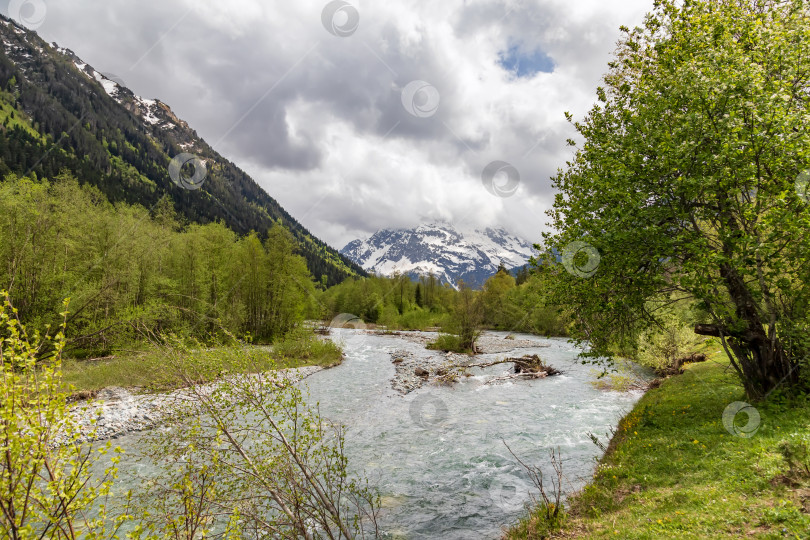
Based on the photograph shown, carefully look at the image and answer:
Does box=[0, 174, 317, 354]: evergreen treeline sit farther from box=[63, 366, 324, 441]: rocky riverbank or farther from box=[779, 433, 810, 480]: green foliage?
box=[779, 433, 810, 480]: green foliage

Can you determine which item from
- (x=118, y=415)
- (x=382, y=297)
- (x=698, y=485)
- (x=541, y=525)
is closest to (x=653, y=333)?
(x=698, y=485)

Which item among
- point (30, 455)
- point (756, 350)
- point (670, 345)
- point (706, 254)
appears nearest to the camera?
point (30, 455)

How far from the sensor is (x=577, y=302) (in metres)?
12.7

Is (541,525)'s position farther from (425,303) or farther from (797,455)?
(425,303)

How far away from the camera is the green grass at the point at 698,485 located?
6.59m

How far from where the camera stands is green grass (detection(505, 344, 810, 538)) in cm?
659

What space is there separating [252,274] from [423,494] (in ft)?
134

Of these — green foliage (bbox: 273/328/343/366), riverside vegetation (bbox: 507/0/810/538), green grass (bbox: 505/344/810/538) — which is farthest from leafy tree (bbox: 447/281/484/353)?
green grass (bbox: 505/344/810/538)

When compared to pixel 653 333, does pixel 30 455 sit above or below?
below

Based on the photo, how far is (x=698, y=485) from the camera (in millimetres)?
8188

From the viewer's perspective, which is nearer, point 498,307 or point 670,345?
point 670,345

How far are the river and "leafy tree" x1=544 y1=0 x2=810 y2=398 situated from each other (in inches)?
216

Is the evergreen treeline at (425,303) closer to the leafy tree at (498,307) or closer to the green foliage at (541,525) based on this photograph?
the leafy tree at (498,307)

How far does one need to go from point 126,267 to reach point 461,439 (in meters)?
31.8
